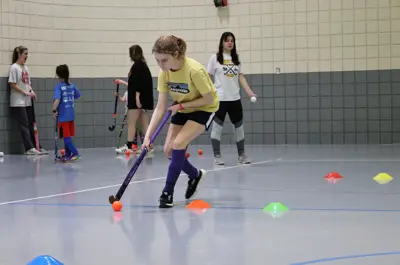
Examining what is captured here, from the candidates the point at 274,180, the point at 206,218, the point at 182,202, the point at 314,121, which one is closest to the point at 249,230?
the point at 206,218

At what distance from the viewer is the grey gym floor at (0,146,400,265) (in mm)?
3324

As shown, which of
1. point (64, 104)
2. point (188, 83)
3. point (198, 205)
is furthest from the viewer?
point (64, 104)

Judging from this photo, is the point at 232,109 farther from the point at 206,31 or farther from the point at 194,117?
the point at 206,31

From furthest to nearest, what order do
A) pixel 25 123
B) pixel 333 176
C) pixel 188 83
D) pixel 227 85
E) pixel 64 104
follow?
pixel 25 123 < pixel 64 104 < pixel 227 85 < pixel 333 176 < pixel 188 83

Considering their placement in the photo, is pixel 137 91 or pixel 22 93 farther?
pixel 22 93

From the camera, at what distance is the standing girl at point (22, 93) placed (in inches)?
436

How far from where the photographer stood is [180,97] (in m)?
5.16

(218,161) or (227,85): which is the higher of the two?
(227,85)

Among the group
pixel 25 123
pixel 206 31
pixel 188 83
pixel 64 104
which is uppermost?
pixel 206 31

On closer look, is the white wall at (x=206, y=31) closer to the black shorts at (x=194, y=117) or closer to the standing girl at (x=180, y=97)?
the black shorts at (x=194, y=117)

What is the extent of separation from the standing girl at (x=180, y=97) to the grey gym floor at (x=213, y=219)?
1.14 ft

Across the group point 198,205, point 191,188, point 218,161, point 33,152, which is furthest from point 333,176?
point 33,152

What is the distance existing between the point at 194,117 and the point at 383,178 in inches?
89.4

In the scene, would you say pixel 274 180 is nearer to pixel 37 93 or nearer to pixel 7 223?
pixel 7 223
